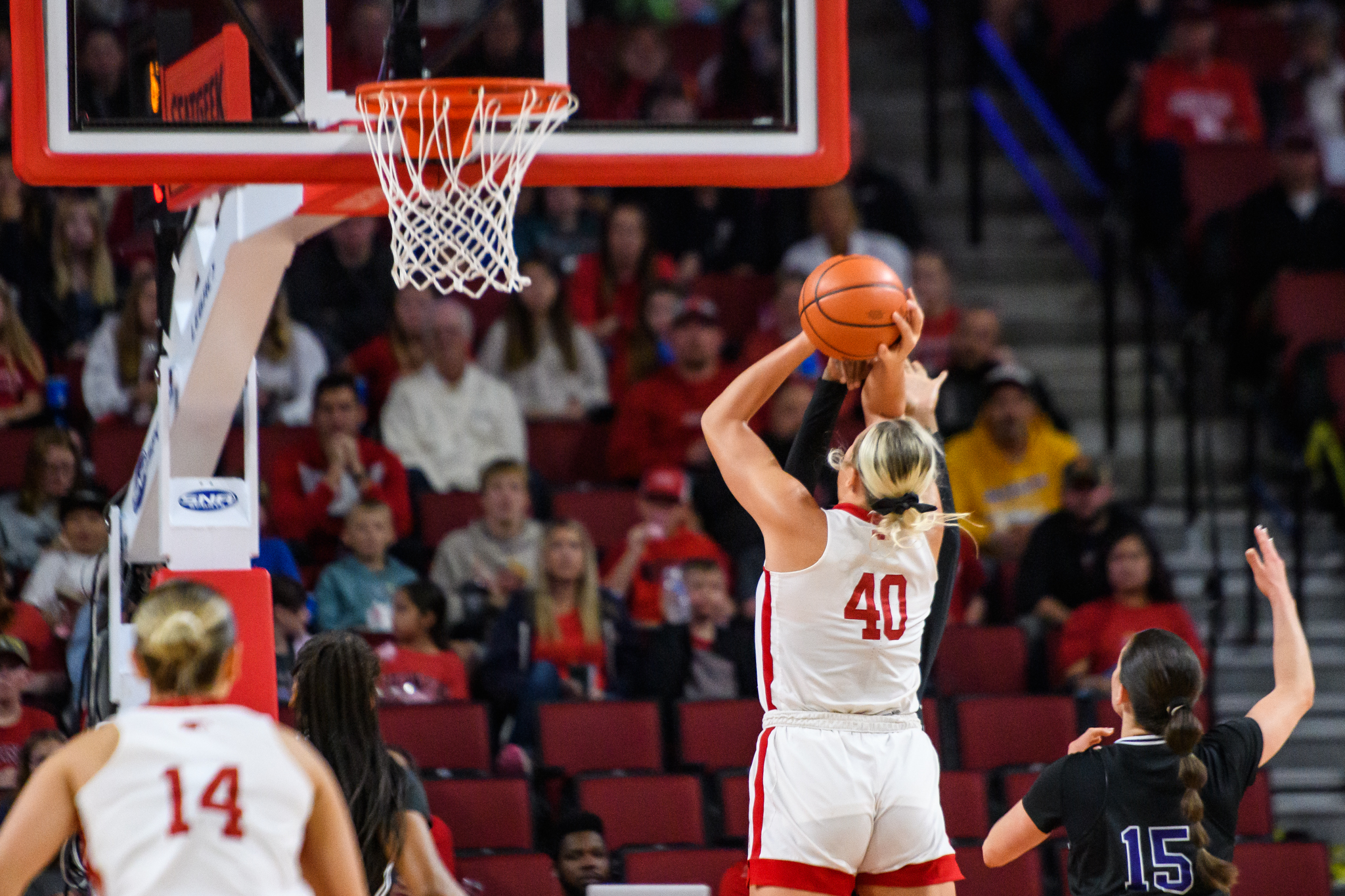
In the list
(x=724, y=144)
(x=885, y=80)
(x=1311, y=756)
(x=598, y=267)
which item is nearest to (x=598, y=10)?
(x=885, y=80)

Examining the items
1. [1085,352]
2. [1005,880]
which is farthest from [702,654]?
[1085,352]

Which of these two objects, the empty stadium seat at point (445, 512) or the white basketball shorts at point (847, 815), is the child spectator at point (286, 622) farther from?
the white basketball shorts at point (847, 815)

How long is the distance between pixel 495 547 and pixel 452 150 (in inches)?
157

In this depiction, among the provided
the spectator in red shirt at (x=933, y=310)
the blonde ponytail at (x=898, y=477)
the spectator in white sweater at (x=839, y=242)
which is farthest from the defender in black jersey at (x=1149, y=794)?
the spectator in white sweater at (x=839, y=242)

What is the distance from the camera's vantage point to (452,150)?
463 cm

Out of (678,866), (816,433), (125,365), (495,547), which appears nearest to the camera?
(816,433)

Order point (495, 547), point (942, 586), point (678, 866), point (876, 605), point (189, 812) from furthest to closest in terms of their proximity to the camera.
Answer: point (495, 547) → point (678, 866) → point (942, 586) → point (876, 605) → point (189, 812)

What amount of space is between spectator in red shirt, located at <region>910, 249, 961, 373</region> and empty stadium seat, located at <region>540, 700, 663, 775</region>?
3275 mm

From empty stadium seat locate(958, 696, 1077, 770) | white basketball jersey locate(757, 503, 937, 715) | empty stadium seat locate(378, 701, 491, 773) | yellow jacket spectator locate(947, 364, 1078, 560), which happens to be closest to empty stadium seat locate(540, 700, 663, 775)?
empty stadium seat locate(378, 701, 491, 773)

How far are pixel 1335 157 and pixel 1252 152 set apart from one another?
3.04ft

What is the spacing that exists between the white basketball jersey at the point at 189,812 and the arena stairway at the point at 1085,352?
583 centimetres

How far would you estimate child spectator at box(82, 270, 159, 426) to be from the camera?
889 cm

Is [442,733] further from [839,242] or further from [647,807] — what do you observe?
[839,242]

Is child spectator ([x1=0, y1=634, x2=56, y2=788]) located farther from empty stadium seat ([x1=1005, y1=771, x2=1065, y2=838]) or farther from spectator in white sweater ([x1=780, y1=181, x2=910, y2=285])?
spectator in white sweater ([x1=780, y1=181, x2=910, y2=285])
